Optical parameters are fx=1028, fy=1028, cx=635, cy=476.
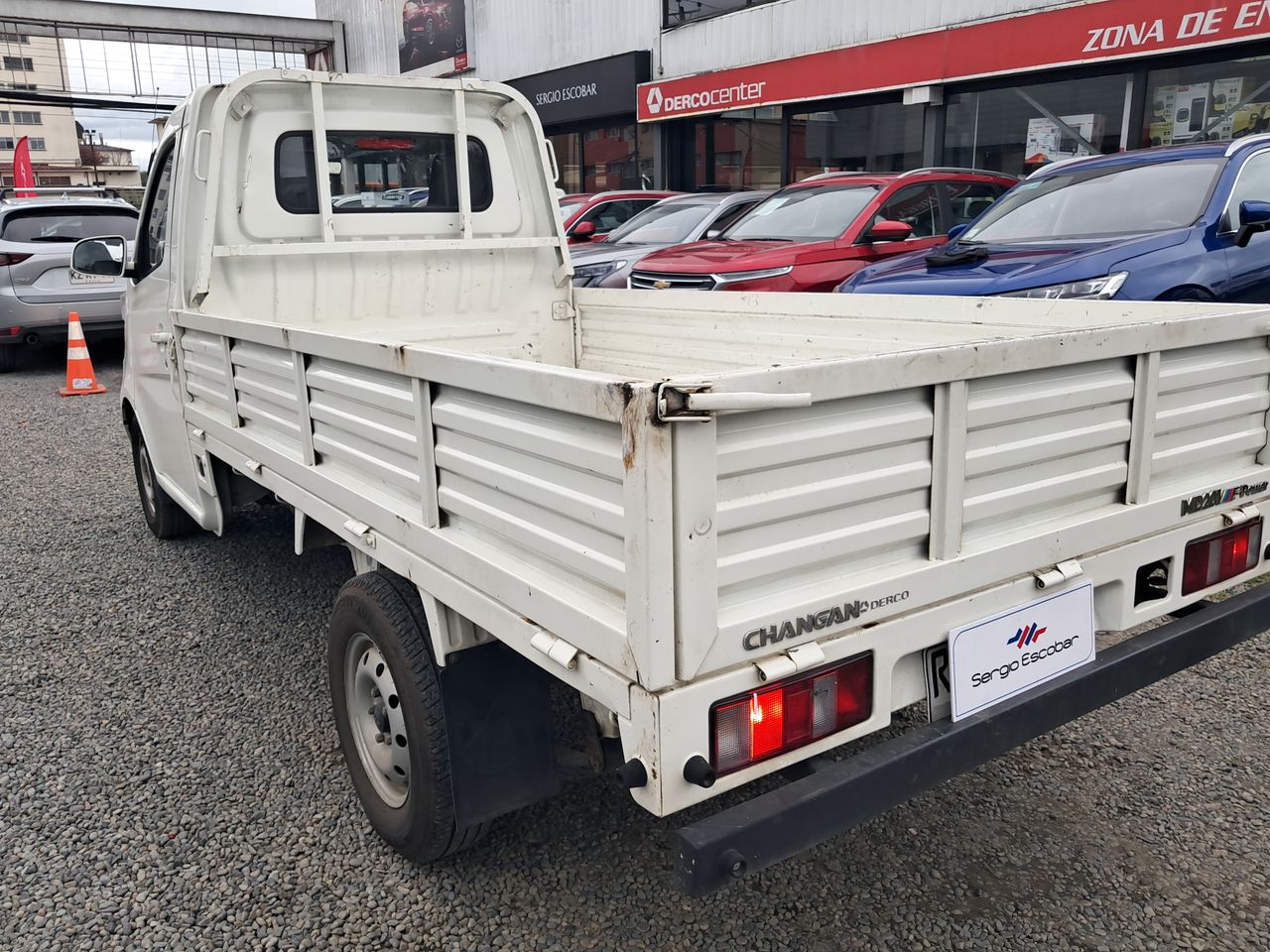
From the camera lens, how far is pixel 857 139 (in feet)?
50.7

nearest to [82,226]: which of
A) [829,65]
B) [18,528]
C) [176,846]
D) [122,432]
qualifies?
[122,432]

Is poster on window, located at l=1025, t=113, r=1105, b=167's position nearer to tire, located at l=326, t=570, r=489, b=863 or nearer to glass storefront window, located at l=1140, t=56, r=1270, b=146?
glass storefront window, located at l=1140, t=56, r=1270, b=146

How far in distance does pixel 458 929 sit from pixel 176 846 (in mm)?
915

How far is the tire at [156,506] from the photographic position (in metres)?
5.36

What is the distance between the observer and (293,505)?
10.5ft

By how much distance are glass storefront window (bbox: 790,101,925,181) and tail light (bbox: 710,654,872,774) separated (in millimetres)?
13541

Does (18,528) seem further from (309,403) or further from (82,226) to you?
(82,226)

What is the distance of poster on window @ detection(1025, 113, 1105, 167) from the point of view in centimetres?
1240

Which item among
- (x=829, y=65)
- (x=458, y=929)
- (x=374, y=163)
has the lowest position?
(x=458, y=929)

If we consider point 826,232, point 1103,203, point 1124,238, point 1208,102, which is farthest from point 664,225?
point 1208,102

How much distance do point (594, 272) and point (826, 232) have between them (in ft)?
7.66

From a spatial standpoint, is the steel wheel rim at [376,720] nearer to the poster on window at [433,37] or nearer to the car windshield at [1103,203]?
the car windshield at [1103,203]

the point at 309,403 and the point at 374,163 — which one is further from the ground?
the point at 374,163

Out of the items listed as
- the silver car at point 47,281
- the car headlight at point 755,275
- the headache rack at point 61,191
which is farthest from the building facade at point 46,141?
the car headlight at point 755,275
